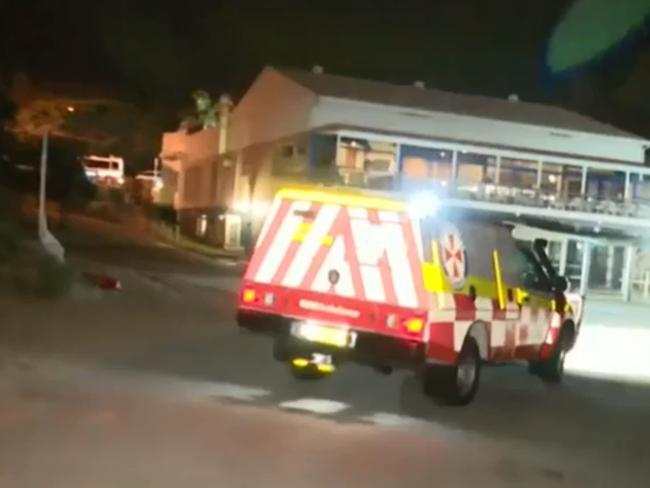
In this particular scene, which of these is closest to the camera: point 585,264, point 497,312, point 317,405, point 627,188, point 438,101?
point 317,405

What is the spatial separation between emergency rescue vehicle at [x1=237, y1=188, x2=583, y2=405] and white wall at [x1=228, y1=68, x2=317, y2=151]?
3211 centimetres

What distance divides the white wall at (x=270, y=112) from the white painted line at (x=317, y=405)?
33135 millimetres

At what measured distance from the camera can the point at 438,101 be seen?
51031 mm

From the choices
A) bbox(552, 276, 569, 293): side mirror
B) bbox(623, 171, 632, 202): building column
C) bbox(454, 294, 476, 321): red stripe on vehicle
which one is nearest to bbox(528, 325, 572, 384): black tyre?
bbox(552, 276, 569, 293): side mirror

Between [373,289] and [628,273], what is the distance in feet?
117

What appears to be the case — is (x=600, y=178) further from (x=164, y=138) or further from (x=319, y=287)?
(x=319, y=287)

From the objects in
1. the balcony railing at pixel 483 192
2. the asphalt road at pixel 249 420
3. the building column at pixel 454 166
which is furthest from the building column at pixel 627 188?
the asphalt road at pixel 249 420

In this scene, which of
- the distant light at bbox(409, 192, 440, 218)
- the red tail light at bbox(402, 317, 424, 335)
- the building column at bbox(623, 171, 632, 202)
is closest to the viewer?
the red tail light at bbox(402, 317, 424, 335)

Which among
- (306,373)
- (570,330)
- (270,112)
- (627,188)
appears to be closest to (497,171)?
(627,188)

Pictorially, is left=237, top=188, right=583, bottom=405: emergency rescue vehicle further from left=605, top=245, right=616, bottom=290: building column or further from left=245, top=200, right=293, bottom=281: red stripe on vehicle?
left=605, top=245, right=616, bottom=290: building column

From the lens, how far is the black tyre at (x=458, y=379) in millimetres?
14065

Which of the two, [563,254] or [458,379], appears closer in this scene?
[458,379]

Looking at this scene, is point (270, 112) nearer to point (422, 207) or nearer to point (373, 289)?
point (422, 207)

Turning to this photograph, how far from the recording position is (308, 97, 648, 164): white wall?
47.0 m
